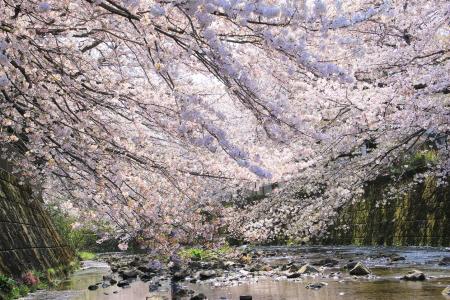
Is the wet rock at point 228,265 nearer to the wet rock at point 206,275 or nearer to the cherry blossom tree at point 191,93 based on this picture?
the wet rock at point 206,275

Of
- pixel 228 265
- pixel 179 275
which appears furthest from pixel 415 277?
pixel 228 265

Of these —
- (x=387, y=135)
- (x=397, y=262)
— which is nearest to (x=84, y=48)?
(x=387, y=135)

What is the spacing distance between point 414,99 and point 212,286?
Answer: 5162 mm

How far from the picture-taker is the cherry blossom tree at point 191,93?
4.45m

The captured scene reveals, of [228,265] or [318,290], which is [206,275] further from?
[318,290]

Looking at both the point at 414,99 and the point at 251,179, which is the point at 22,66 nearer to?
the point at 251,179

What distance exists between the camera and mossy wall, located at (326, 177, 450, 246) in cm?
1784

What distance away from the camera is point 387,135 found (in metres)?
11.9

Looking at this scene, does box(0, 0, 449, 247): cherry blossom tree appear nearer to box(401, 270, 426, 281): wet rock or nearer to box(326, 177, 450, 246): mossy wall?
box(401, 270, 426, 281): wet rock

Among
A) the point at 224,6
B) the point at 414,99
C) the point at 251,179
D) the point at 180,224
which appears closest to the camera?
the point at 224,6

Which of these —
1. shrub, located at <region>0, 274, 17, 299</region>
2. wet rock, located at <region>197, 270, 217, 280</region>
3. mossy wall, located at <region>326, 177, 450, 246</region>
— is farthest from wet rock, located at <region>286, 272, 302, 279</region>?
mossy wall, located at <region>326, 177, 450, 246</region>

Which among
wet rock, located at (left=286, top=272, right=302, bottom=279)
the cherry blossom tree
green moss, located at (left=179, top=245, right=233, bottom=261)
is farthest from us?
green moss, located at (left=179, top=245, right=233, bottom=261)

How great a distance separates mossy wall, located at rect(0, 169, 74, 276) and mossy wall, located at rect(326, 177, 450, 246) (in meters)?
9.36

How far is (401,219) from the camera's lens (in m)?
19.8
